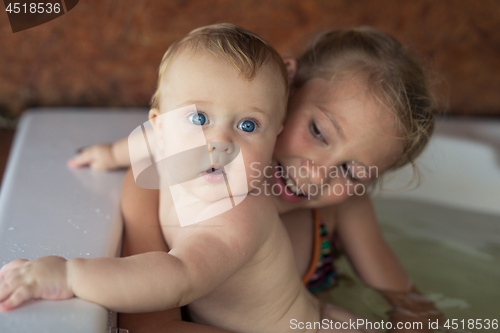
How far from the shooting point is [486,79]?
1.65 m

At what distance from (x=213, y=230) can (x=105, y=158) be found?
1.45 feet

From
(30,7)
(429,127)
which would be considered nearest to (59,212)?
(30,7)

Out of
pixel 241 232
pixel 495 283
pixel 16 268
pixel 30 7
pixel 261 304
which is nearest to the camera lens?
pixel 16 268

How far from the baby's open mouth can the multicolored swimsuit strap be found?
0.19 metres

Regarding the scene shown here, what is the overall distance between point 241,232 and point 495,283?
84cm

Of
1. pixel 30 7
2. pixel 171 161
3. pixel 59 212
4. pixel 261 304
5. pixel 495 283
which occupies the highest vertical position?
pixel 30 7

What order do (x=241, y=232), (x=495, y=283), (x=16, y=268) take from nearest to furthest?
(x=16, y=268) < (x=241, y=232) < (x=495, y=283)

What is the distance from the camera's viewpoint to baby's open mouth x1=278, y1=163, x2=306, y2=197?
2.77 feet

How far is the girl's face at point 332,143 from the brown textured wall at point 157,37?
587 mm

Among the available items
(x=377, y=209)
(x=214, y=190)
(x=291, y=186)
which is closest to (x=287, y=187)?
(x=291, y=186)

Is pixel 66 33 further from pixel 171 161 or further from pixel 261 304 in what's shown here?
pixel 261 304

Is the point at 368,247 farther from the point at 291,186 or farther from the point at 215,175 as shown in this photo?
the point at 215,175

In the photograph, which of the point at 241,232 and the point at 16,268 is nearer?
the point at 16,268

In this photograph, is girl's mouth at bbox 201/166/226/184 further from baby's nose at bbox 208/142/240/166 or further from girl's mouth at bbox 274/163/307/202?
girl's mouth at bbox 274/163/307/202
